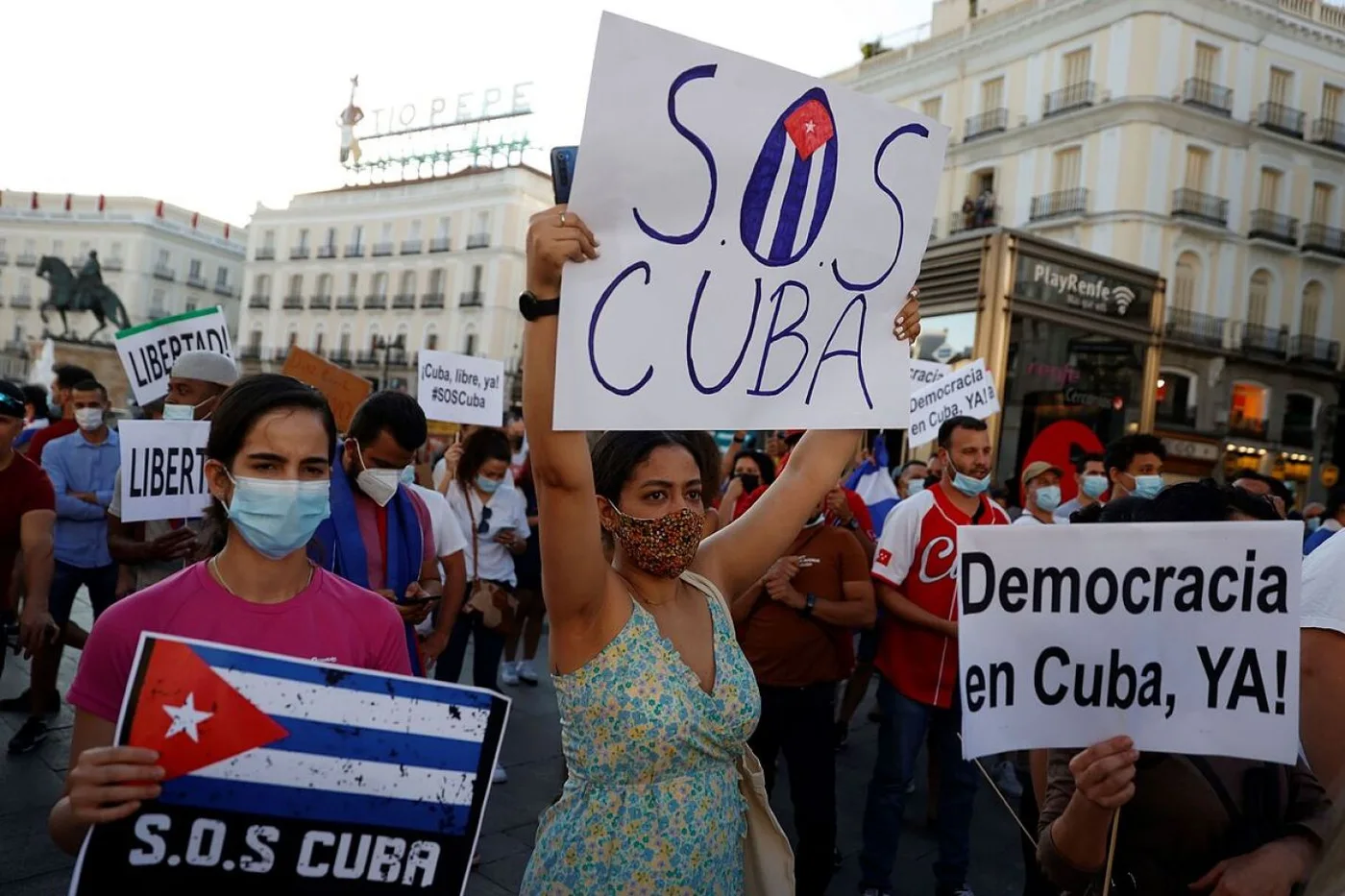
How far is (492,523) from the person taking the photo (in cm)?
577

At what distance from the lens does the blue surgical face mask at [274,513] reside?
1.83 m

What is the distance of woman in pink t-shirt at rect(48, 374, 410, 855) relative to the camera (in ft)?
5.36

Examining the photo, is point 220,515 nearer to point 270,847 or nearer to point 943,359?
point 270,847

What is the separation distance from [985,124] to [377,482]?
96.1 ft

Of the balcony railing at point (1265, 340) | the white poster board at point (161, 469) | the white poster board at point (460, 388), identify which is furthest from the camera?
the balcony railing at point (1265, 340)

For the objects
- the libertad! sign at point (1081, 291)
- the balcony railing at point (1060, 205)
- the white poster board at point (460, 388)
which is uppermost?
the balcony railing at point (1060, 205)

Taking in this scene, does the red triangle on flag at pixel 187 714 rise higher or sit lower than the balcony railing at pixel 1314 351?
lower

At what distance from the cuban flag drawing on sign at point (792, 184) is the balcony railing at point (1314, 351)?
31.9 meters

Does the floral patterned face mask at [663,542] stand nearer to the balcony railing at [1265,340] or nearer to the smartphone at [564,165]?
the smartphone at [564,165]

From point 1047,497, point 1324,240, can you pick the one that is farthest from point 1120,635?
point 1324,240

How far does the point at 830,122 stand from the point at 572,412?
2.91ft

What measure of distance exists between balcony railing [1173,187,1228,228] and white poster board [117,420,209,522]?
2820 centimetres

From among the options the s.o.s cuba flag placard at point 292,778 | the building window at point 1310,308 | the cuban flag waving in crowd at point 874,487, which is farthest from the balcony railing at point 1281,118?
the s.o.s cuba flag placard at point 292,778

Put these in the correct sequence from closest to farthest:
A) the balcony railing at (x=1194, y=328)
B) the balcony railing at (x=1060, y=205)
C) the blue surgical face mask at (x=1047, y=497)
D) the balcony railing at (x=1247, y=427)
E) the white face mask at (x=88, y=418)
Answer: the white face mask at (x=88, y=418) < the blue surgical face mask at (x=1047, y=497) < the balcony railing at (x=1060, y=205) < the balcony railing at (x=1194, y=328) < the balcony railing at (x=1247, y=427)
